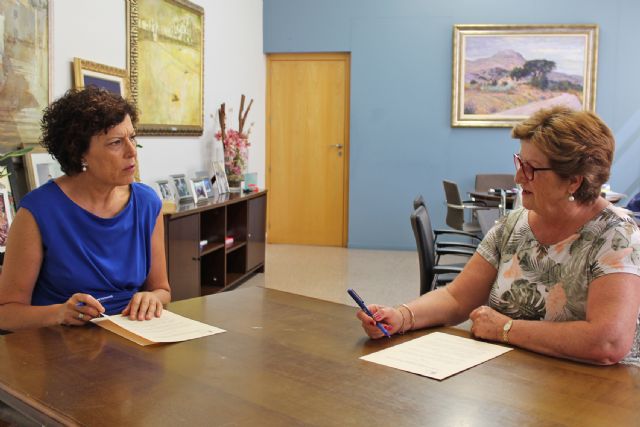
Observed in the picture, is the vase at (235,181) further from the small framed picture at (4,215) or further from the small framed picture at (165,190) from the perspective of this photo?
the small framed picture at (4,215)

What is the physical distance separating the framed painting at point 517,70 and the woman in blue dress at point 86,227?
6.19m

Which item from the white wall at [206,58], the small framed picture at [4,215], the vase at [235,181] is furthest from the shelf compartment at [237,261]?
the small framed picture at [4,215]

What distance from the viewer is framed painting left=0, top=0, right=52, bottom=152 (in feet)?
11.7

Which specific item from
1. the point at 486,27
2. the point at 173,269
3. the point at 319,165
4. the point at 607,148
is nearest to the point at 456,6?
the point at 486,27

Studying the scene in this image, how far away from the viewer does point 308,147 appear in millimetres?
8508

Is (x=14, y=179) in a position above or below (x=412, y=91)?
below

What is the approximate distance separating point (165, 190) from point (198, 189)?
18.6 inches

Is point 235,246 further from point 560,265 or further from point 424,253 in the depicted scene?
point 560,265

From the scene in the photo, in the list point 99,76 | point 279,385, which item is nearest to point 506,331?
point 279,385

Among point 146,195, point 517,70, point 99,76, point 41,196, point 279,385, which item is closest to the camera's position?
point 279,385

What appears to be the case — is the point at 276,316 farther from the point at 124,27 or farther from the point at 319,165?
the point at 319,165

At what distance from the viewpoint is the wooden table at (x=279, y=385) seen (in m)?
1.27

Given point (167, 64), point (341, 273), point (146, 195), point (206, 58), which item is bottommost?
point (341, 273)

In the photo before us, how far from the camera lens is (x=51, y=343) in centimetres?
170
